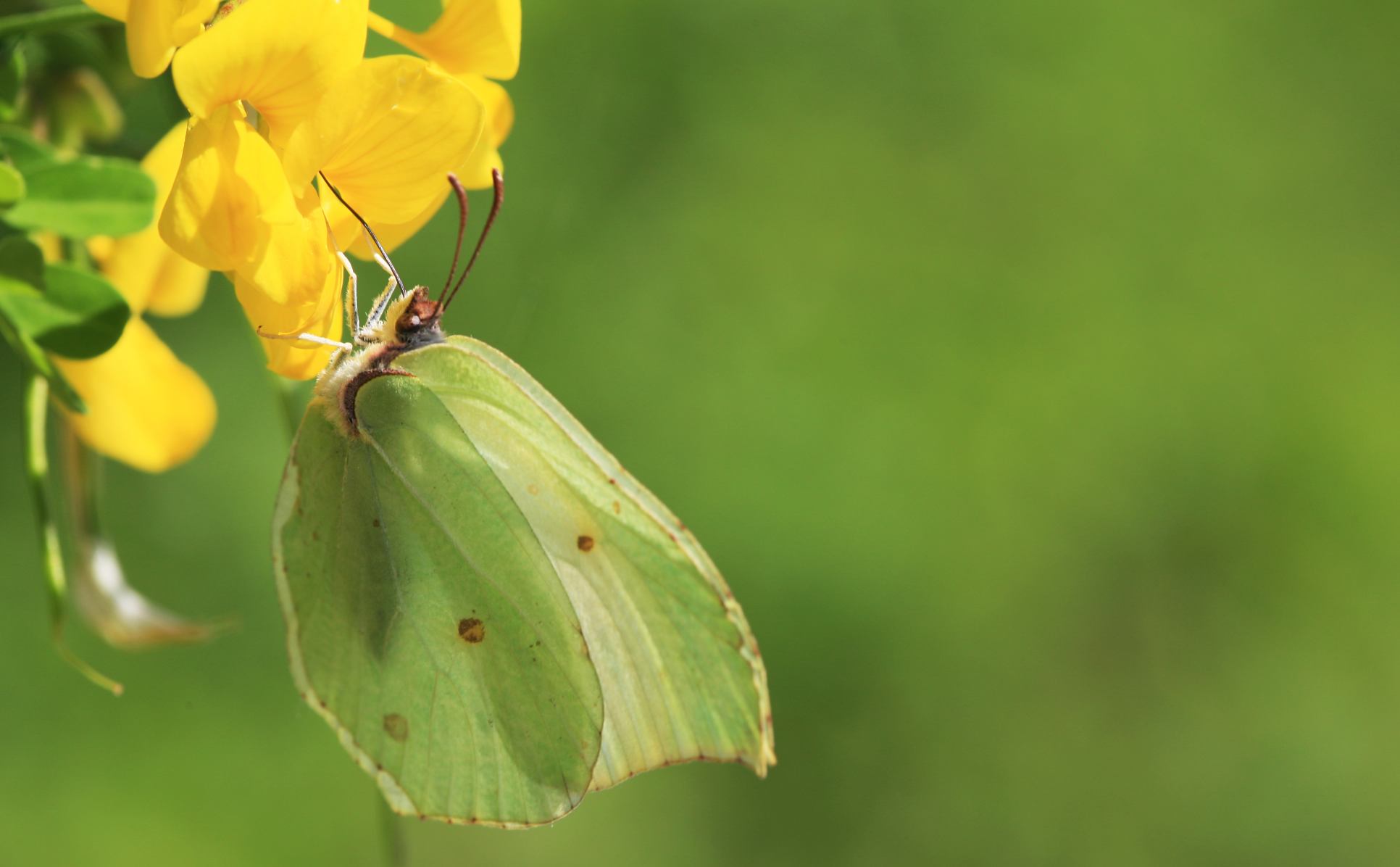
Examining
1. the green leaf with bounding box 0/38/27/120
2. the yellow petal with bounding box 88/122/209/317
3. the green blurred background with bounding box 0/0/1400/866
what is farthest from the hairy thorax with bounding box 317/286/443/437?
the green blurred background with bounding box 0/0/1400/866

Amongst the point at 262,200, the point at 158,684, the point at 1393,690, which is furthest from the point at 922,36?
the point at 262,200

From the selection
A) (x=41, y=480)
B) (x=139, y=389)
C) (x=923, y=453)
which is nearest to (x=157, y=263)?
(x=139, y=389)

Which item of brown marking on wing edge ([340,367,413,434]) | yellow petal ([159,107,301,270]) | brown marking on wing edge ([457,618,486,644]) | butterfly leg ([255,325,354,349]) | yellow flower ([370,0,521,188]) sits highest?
yellow flower ([370,0,521,188])

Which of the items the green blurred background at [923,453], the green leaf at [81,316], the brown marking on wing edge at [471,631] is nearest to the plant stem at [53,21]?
the green leaf at [81,316]

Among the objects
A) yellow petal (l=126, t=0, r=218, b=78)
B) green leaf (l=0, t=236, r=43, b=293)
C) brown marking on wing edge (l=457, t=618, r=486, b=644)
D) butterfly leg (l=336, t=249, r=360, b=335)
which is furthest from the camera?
brown marking on wing edge (l=457, t=618, r=486, b=644)

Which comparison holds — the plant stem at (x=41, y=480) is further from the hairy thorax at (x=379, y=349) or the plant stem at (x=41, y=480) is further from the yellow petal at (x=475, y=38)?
the yellow petal at (x=475, y=38)

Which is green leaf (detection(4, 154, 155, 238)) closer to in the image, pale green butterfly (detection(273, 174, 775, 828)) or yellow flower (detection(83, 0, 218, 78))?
yellow flower (detection(83, 0, 218, 78))

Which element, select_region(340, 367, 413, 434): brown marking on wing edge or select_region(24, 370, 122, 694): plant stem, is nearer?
select_region(24, 370, 122, 694): plant stem
